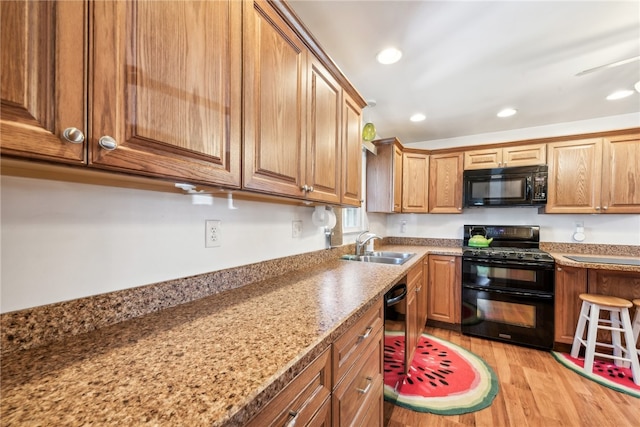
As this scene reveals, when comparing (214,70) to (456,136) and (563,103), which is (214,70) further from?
(456,136)

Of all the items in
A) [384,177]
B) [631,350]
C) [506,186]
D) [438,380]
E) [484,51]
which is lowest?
[438,380]

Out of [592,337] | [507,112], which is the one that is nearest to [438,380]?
[592,337]

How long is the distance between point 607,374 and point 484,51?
264 cm

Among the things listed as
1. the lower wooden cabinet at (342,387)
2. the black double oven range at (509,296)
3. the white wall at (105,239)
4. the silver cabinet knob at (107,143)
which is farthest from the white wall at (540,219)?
the silver cabinet knob at (107,143)

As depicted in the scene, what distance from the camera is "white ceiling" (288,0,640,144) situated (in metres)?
1.36

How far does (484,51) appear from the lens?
1.67 m

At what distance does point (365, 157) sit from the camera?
9.91 feet

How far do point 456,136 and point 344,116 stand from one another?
247cm

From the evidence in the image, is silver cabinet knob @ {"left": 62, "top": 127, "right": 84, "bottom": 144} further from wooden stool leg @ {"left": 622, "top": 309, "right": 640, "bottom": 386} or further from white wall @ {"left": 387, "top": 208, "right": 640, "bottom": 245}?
white wall @ {"left": 387, "top": 208, "right": 640, "bottom": 245}

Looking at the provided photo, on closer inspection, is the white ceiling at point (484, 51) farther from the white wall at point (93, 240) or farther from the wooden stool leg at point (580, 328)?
the wooden stool leg at point (580, 328)

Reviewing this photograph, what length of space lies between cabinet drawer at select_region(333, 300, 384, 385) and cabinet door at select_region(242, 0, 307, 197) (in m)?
0.60

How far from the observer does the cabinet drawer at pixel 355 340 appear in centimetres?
82

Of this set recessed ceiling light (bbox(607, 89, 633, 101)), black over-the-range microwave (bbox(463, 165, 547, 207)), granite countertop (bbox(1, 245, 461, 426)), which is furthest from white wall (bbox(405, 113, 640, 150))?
granite countertop (bbox(1, 245, 461, 426))

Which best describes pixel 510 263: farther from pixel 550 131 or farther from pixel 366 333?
pixel 366 333
